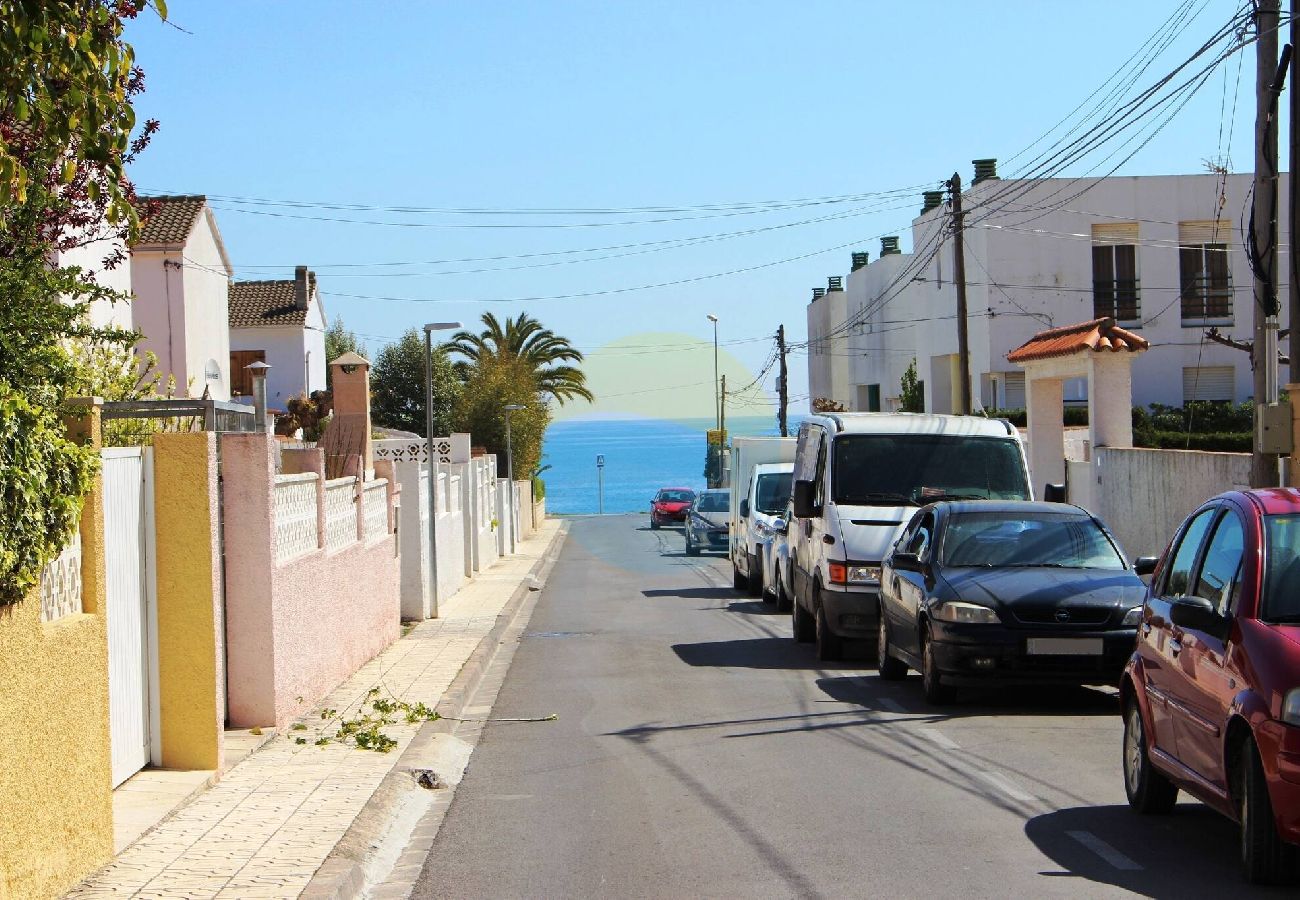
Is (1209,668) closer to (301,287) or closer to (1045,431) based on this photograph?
(1045,431)

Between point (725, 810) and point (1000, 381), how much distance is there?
38.9 meters

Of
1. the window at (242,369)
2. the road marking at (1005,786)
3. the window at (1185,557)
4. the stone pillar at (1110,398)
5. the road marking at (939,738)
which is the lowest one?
the road marking at (939,738)

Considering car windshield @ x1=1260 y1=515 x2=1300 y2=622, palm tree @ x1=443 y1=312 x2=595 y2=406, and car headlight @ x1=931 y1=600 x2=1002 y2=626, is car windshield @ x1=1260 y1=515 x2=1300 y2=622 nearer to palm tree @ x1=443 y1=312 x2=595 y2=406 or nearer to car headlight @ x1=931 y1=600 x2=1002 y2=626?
car headlight @ x1=931 y1=600 x2=1002 y2=626

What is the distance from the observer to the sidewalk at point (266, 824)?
702 centimetres

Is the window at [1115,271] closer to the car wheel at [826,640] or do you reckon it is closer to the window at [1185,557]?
the car wheel at [826,640]

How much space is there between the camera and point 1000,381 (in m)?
46.2

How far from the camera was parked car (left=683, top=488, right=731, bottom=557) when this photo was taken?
42.6 m

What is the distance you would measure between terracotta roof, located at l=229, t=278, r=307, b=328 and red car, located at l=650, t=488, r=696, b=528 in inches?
651

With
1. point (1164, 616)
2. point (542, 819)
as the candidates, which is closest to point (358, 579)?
point (542, 819)

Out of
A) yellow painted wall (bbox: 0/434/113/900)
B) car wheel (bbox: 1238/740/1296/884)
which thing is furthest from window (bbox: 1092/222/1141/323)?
yellow painted wall (bbox: 0/434/113/900)

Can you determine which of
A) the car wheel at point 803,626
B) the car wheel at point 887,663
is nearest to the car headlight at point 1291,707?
the car wheel at point 887,663

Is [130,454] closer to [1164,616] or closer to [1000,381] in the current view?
[1164,616]

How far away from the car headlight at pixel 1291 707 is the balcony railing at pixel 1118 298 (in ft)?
128

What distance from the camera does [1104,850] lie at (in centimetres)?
763
